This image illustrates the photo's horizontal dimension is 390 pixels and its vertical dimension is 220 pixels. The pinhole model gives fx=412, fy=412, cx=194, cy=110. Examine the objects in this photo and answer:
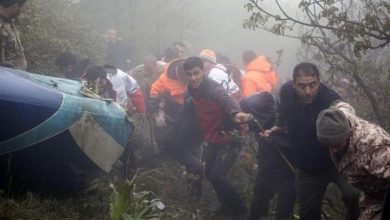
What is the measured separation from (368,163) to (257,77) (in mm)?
5342

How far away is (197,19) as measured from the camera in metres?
18.0

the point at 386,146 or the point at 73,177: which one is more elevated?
the point at 386,146

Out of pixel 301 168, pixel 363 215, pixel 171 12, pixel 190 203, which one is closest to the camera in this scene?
pixel 363 215

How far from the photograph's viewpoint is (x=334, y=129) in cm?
343

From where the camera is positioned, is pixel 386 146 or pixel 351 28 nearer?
pixel 386 146

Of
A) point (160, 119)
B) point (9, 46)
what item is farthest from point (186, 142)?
point (9, 46)

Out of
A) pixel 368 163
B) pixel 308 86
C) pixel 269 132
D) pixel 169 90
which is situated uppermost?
pixel 308 86

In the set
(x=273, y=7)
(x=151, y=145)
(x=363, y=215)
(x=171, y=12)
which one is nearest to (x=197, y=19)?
(x=171, y=12)

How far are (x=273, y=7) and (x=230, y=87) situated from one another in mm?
14015

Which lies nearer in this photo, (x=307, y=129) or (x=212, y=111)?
(x=307, y=129)

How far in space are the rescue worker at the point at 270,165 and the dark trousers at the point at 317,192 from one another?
0.57 meters

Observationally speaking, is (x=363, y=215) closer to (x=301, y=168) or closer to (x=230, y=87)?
(x=301, y=168)

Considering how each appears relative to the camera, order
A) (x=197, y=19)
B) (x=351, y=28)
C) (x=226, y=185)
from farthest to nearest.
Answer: (x=197, y=19) → (x=226, y=185) → (x=351, y=28)

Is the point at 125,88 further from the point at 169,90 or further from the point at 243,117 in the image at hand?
the point at 243,117
